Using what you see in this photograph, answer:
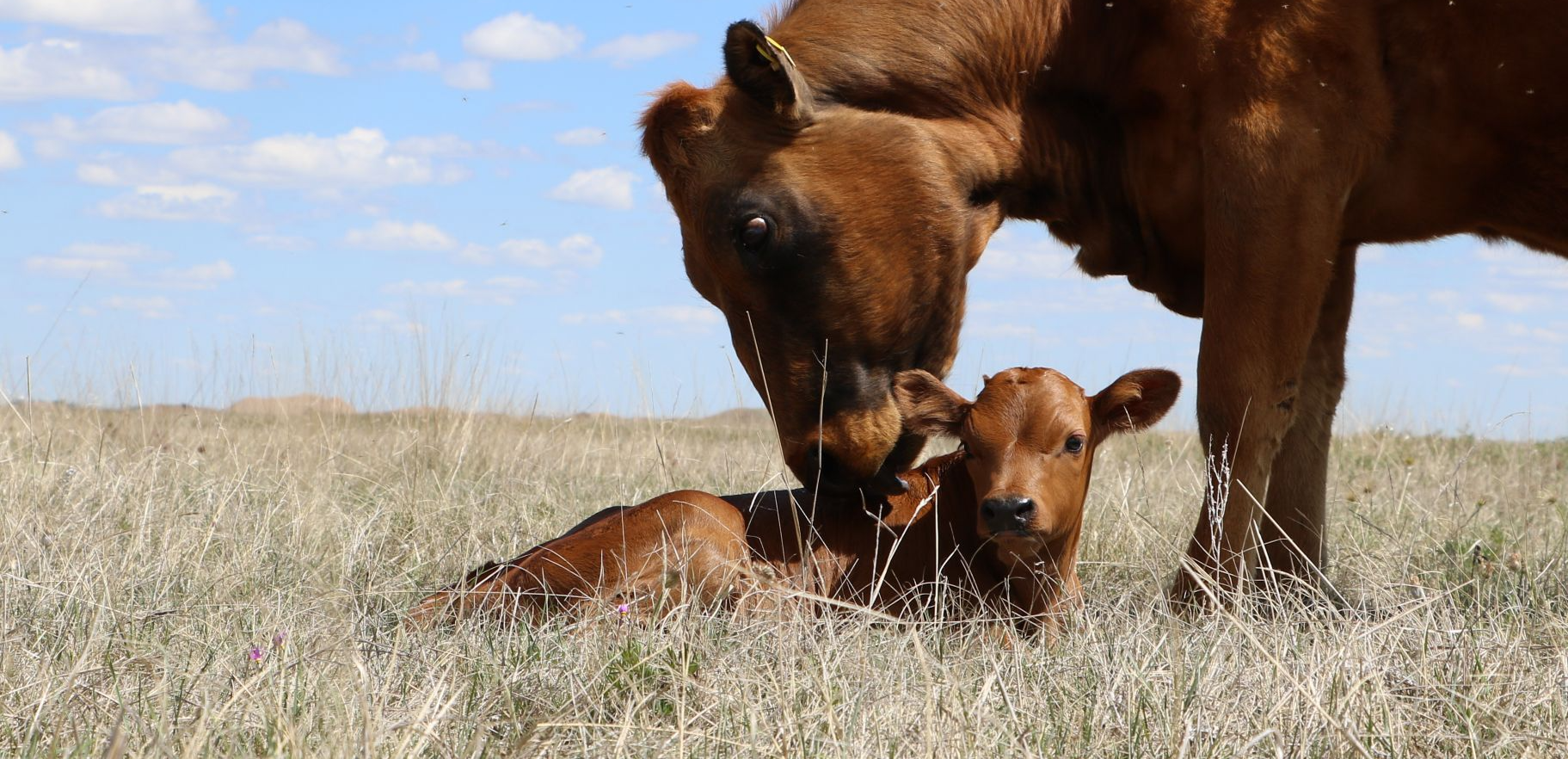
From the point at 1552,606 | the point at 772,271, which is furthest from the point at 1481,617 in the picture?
the point at 772,271

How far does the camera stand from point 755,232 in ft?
15.3

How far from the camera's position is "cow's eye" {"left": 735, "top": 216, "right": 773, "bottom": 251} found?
4.67 m

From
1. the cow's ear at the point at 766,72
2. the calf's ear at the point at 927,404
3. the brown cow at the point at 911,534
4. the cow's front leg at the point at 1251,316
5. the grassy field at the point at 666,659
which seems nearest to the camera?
the grassy field at the point at 666,659

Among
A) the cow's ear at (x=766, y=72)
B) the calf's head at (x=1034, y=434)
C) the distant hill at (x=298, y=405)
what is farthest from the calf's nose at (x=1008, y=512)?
the distant hill at (x=298, y=405)

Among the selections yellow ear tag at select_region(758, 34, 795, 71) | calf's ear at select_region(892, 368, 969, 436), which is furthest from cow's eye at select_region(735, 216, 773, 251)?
calf's ear at select_region(892, 368, 969, 436)

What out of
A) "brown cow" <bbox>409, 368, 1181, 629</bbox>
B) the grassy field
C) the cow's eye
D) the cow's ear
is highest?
the cow's ear

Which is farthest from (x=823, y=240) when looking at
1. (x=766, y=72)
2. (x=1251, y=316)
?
(x=1251, y=316)

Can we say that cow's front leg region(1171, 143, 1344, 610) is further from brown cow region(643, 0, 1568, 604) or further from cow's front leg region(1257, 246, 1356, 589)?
cow's front leg region(1257, 246, 1356, 589)

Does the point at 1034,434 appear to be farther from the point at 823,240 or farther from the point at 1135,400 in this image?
the point at 823,240

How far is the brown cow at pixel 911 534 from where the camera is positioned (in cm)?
434

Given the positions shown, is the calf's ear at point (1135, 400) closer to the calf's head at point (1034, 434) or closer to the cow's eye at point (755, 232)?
the calf's head at point (1034, 434)

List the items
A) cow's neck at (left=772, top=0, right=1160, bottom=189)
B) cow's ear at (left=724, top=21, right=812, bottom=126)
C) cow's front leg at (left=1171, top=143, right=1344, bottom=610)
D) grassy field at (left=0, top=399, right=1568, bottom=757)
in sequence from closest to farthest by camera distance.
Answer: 1. grassy field at (left=0, top=399, right=1568, bottom=757)
2. cow's front leg at (left=1171, top=143, right=1344, bottom=610)
3. cow's ear at (left=724, top=21, right=812, bottom=126)
4. cow's neck at (left=772, top=0, right=1160, bottom=189)

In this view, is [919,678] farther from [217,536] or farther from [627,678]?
[217,536]

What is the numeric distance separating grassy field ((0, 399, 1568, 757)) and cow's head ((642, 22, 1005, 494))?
783mm
